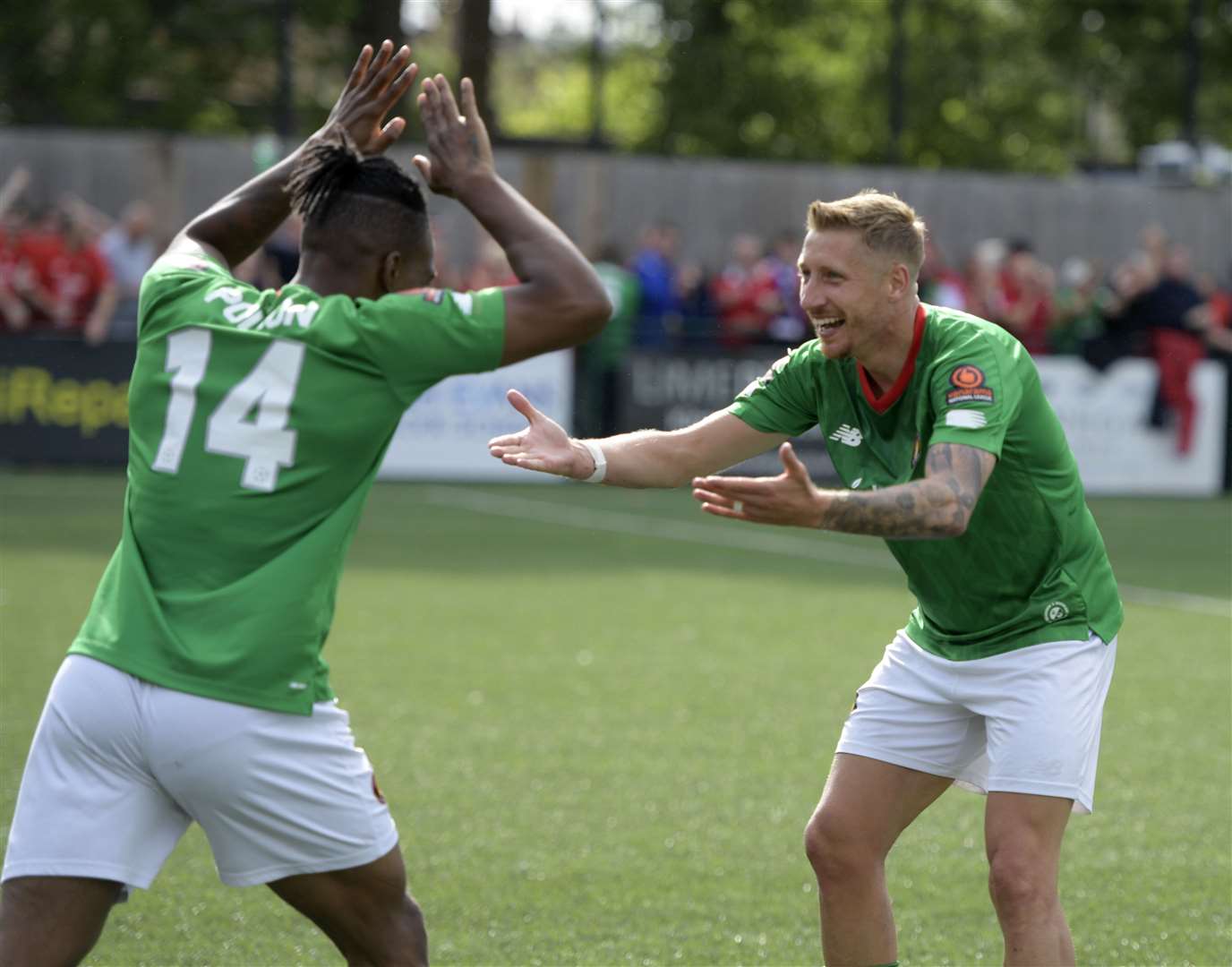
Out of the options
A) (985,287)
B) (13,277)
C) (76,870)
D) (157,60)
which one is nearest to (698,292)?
(985,287)

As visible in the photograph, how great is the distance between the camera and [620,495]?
20.1 meters

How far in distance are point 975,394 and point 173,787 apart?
75.6 inches

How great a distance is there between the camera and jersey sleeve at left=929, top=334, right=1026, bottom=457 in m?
4.01

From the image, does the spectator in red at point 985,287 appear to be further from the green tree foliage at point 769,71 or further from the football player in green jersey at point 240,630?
the football player in green jersey at point 240,630

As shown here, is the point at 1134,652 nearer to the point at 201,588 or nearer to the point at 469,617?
the point at 469,617

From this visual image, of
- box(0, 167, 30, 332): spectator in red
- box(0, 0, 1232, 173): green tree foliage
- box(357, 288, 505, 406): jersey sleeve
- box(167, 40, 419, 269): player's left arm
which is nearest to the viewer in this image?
box(357, 288, 505, 406): jersey sleeve

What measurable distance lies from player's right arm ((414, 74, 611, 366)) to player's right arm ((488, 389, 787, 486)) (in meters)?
0.66

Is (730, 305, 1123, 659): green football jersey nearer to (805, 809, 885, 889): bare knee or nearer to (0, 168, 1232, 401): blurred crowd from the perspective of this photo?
(805, 809, 885, 889): bare knee

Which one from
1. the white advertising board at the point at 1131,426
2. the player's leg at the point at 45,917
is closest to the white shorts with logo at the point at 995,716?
the player's leg at the point at 45,917

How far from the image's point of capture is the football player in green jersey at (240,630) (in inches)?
139

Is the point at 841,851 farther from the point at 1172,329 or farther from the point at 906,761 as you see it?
the point at 1172,329

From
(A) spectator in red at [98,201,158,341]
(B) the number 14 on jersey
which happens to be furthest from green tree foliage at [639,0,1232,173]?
(B) the number 14 on jersey

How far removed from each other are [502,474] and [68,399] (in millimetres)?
4649

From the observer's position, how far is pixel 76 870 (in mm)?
3502
